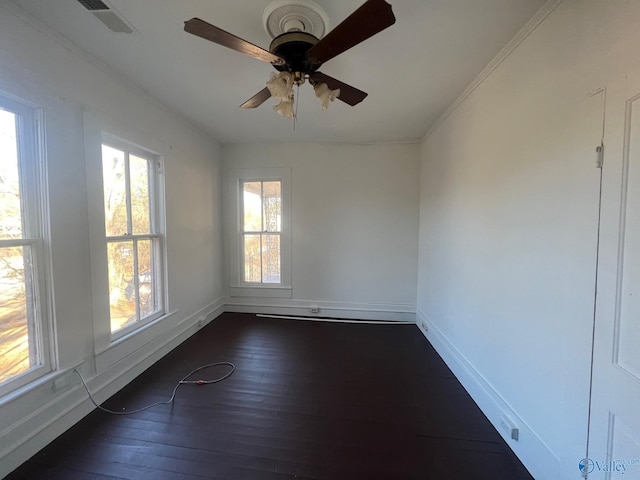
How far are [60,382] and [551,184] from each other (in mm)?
3236

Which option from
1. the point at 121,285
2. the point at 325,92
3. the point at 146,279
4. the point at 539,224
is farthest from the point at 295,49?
the point at 146,279

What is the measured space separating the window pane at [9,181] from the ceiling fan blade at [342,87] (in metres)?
1.83

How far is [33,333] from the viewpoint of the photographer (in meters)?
1.56

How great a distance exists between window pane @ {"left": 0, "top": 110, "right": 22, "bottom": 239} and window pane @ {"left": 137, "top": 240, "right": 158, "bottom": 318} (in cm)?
94

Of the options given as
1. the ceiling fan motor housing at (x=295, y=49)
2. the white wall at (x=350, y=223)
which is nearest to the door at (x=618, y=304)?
the ceiling fan motor housing at (x=295, y=49)

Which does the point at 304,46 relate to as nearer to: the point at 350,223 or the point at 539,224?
the point at 539,224

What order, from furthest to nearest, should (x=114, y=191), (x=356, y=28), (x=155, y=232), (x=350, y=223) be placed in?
(x=350, y=223) < (x=155, y=232) < (x=114, y=191) < (x=356, y=28)

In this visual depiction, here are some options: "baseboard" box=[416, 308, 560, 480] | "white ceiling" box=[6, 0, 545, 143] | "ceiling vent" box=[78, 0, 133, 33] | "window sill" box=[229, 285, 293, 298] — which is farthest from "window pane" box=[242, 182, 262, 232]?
"baseboard" box=[416, 308, 560, 480]

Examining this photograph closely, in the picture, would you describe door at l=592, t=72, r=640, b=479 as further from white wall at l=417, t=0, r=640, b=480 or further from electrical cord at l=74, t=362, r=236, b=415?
electrical cord at l=74, t=362, r=236, b=415

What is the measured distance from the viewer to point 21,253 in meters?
1.51

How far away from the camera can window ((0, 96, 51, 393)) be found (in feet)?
4.73

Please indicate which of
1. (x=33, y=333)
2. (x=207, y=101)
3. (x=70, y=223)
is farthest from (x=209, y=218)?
(x=33, y=333)

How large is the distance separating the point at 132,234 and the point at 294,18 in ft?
7.31

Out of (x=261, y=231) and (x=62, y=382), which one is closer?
(x=62, y=382)
